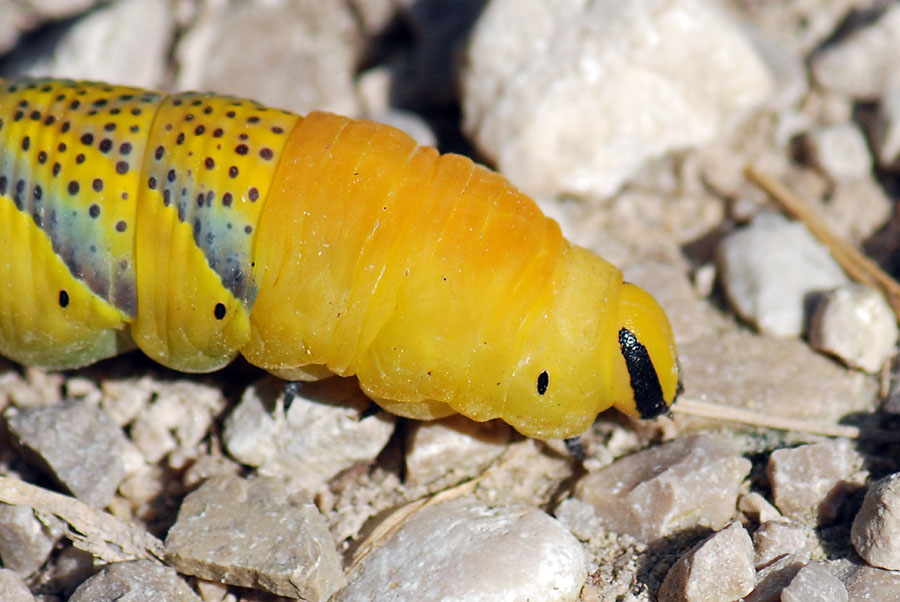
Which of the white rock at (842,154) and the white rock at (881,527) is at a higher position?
the white rock at (842,154)

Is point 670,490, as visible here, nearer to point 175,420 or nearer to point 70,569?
point 175,420

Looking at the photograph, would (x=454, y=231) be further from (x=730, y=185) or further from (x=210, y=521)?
(x=730, y=185)

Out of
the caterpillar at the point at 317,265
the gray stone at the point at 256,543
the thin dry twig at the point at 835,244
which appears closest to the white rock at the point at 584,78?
the thin dry twig at the point at 835,244

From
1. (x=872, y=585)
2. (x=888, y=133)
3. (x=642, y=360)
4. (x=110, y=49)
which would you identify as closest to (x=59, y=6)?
(x=110, y=49)

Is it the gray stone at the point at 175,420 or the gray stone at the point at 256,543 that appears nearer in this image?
the gray stone at the point at 256,543

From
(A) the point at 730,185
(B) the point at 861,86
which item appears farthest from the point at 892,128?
(A) the point at 730,185

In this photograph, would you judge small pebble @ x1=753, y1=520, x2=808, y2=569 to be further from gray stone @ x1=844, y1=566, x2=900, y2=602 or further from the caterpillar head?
the caterpillar head

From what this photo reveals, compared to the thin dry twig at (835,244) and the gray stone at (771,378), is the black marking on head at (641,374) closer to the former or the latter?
the gray stone at (771,378)
